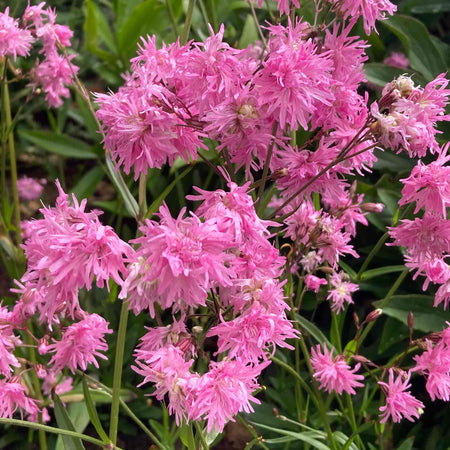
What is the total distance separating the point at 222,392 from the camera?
0.67 m

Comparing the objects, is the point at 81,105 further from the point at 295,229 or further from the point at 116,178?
the point at 295,229

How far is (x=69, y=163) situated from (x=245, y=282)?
5.73 ft

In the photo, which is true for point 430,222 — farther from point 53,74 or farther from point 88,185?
point 88,185

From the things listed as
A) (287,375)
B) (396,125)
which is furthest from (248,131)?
(287,375)

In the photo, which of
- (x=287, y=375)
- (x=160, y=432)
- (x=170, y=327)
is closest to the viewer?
(x=170, y=327)

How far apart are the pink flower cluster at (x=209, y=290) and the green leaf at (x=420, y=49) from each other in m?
0.97

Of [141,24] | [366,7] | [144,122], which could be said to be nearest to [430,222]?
[366,7]

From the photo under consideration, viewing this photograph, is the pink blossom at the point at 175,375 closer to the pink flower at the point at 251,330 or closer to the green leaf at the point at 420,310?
the pink flower at the point at 251,330

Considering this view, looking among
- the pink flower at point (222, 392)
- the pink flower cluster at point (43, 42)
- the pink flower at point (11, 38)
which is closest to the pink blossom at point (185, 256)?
the pink flower at point (222, 392)

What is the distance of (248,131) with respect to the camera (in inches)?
27.9

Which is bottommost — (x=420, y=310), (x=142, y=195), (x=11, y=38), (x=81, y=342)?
(x=420, y=310)

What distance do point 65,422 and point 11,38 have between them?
68 cm

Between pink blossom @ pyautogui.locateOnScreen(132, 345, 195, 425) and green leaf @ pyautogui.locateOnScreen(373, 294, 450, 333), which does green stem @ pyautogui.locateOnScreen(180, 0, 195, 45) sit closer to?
pink blossom @ pyautogui.locateOnScreen(132, 345, 195, 425)

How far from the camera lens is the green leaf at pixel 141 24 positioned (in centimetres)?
179
